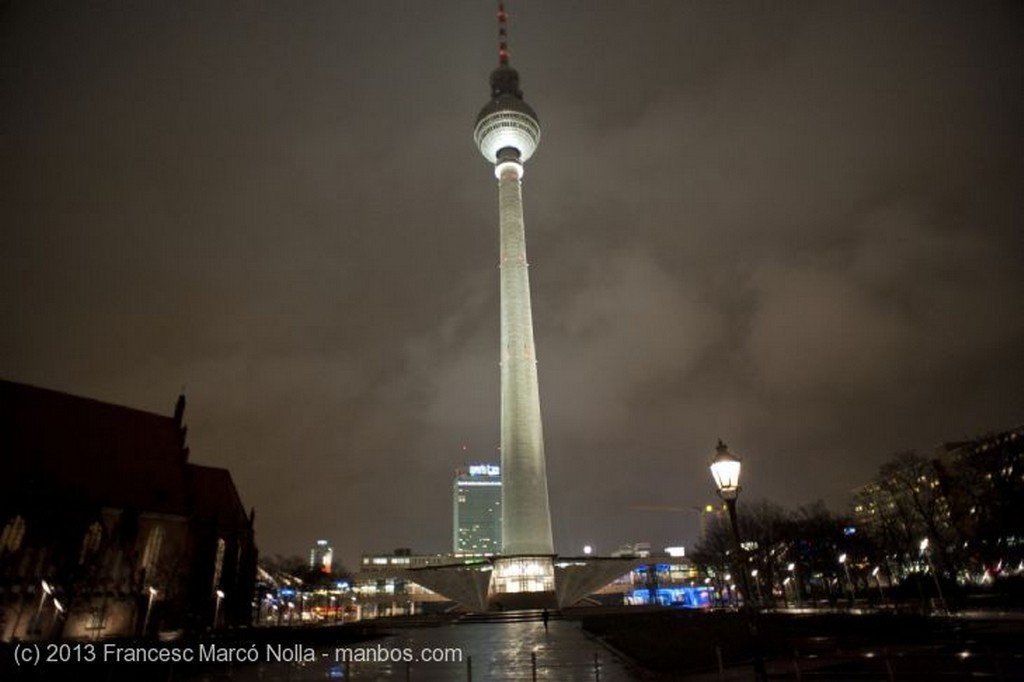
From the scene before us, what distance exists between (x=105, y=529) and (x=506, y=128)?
82.8 m

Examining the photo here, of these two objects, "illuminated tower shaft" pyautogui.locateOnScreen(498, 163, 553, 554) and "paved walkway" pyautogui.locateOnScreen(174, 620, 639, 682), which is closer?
"paved walkway" pyautogui.locateOnScreen(174, 620, 639, 682)

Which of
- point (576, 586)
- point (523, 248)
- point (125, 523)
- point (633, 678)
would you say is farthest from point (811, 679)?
point (523, 248)

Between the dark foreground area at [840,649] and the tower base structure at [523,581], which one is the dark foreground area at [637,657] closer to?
the dark foreground area at [840,649]

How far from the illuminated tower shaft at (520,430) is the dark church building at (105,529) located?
31.3m

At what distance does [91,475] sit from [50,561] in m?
8.34

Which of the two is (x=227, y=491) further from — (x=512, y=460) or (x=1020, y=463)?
(x=1020, y=463)

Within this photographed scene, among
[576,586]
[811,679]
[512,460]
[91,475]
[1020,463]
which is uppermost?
[512,460]

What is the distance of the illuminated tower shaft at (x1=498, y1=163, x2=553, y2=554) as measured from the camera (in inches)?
3022

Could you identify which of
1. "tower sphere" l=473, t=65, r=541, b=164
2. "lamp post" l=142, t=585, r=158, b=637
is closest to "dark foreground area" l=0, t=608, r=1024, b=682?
"lamp post" l=142, t=585, r=158, b=637

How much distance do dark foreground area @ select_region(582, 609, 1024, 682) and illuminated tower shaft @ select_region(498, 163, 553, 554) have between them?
4685 cm

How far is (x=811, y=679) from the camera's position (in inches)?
591

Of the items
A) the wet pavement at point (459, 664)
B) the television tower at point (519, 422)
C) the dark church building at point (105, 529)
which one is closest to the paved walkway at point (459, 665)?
the wet pavement at point (459, 664)

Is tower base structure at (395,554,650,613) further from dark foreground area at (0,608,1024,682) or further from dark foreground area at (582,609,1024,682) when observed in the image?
dark foreground area at (582,609,1024,682)

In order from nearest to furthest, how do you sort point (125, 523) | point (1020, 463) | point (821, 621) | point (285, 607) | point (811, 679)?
point (811, 679), point (821, 621), point (1020, 463), point (125, 523), point (285, 607)
